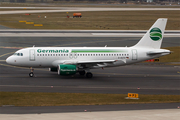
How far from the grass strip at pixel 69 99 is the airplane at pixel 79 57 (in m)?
9.03

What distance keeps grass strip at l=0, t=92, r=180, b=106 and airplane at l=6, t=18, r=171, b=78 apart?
9035mm

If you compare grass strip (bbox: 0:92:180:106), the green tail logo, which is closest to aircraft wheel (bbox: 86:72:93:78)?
grass strip (bbox: 0:92:180:106)

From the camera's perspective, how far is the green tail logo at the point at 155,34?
152ft

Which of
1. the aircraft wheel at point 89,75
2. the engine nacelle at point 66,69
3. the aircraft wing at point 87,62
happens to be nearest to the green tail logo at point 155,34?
the aircraft wing at point 87,62

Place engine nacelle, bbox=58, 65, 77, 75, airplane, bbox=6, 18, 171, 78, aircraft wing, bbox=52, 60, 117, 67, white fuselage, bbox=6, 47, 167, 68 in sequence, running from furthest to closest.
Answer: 1. white fuselage, bbox=6, 47, 167, 68
2. airplane, bbox=6, 18, 171, 78
3. aircraft wing, bbox=52, 60, 117, 67
4. engine nacelle, bbox=58, 65, 77, 75

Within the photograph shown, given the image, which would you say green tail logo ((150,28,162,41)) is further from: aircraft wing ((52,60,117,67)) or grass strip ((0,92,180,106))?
grass strip ((0,92,180,106))

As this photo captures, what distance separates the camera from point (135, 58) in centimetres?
4512

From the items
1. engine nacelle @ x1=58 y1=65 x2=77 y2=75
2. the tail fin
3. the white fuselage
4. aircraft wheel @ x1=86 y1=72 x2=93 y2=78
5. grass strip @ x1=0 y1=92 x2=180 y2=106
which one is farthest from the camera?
the tail fin

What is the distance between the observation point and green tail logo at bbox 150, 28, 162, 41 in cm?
4622

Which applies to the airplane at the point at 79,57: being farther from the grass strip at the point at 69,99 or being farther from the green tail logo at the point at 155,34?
the grass strip at the point at 69,99

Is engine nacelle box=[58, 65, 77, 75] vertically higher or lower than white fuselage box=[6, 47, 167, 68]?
lower

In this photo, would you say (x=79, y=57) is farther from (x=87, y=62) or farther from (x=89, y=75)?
(x=89, y=75)

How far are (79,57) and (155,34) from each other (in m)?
12.6

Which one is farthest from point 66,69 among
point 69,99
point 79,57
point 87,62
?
point 69,99
